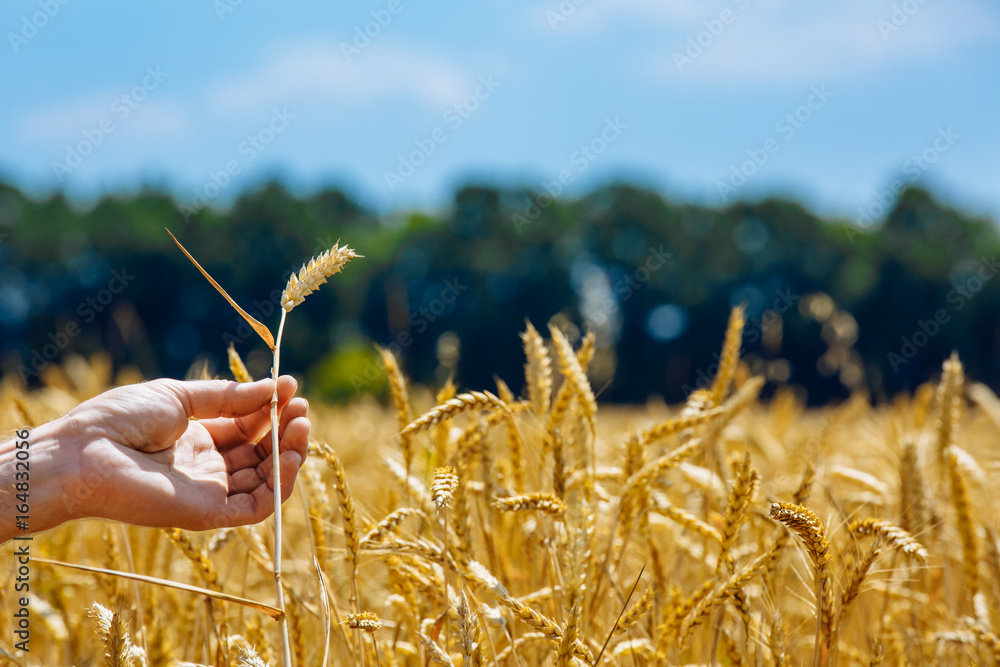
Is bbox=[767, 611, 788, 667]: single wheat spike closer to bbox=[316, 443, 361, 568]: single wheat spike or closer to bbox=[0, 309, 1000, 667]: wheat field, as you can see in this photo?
A: bbox=[0, 309, 1000, 667]: wheat field

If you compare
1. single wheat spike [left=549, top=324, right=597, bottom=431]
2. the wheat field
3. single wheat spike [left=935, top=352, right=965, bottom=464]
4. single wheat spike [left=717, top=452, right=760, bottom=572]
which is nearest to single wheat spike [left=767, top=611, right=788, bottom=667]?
the wheat field

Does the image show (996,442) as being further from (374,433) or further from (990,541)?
(374,433)

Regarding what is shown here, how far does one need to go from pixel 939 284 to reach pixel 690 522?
37.3 meters

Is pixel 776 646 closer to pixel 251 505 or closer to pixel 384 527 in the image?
pixel 384 527

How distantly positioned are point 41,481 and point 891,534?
154 centimetres

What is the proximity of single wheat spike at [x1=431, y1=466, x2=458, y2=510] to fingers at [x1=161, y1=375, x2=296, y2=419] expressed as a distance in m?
0.40

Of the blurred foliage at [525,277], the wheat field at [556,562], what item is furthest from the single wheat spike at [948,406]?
the blurred foliage at [525,277]

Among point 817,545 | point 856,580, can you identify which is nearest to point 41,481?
point 817,545

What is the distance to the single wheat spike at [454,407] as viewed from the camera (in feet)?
4.22

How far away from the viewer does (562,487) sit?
56.8 inches

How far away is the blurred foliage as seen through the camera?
3175 centimetres

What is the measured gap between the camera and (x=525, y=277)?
3688 cm

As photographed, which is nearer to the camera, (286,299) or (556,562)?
(286,299)

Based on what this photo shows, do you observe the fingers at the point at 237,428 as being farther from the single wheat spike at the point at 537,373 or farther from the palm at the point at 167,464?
the single wheat spike at the point at 537,373
